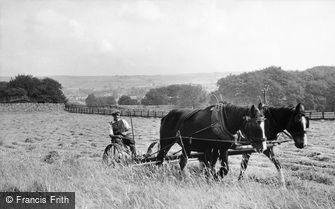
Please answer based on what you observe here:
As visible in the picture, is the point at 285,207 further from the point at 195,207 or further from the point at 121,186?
the point at 121,186

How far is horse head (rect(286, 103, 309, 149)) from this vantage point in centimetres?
672

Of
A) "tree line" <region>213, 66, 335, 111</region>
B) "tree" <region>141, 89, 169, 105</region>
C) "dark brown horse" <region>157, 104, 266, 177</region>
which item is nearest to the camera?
"dark brown horse" <region>157, 104, 266, 177</region>

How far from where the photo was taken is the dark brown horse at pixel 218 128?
6.86 meters

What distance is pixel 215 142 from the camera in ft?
24.0

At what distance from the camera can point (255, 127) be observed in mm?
6785

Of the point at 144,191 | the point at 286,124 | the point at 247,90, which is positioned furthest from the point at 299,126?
the point at 247,90

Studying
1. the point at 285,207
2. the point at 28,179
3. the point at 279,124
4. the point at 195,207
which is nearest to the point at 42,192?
the point at 28,179

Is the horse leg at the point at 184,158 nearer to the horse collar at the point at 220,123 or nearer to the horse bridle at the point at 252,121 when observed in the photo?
the horse collar at the point at 220,123

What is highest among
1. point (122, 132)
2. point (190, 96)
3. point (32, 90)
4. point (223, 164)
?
point (32, 90)

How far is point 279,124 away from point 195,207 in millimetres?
3587

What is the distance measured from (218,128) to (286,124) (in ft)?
4.86

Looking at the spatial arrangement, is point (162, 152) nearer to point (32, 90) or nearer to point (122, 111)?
point (122, 111)

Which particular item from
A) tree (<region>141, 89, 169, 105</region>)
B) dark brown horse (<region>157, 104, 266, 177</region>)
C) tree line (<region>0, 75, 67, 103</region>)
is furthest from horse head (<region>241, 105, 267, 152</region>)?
tree (<region>141, 89, 169, 105</region>)

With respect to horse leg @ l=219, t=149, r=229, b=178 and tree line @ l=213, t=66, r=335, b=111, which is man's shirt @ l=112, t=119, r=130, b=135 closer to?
horse leg @ l=219, t=149, r=229, b=178
